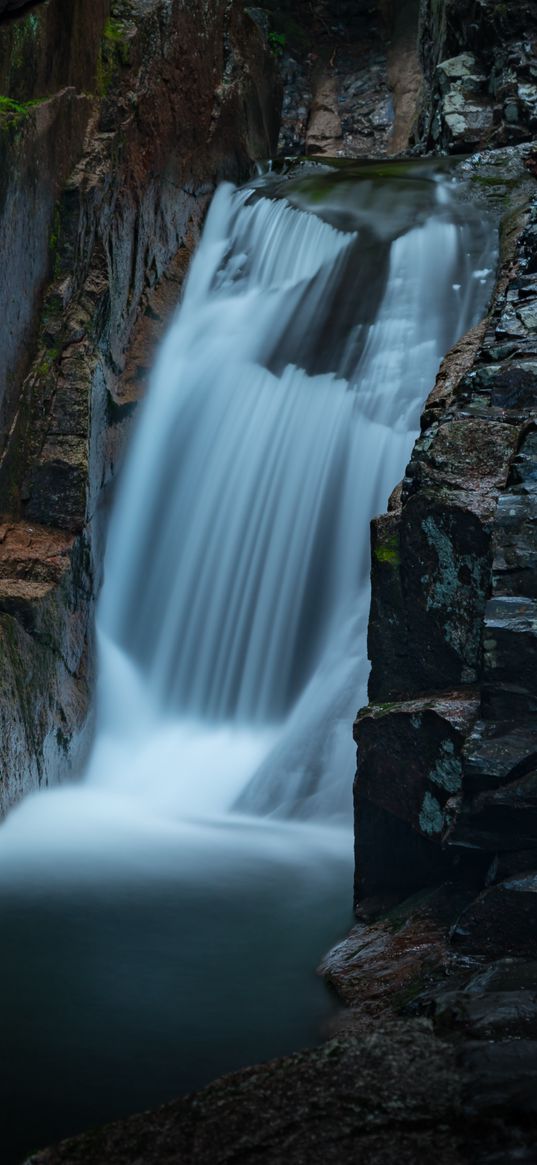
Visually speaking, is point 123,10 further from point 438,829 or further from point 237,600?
point 438,829

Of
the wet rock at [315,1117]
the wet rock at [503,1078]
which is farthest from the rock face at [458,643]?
the wet rock at [315,1117]

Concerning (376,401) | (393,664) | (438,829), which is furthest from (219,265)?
(438,829)

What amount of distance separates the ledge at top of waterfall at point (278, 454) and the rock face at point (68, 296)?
50 cm

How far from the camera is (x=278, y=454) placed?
8.88m

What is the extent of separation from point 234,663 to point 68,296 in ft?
9.97

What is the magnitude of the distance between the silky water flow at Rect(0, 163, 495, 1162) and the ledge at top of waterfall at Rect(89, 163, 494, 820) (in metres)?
0.02

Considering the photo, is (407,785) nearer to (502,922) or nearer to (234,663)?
(502,922)

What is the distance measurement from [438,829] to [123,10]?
8539 millimetres

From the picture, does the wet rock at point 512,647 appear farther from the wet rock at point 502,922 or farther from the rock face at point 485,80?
the rock face at point 485,80

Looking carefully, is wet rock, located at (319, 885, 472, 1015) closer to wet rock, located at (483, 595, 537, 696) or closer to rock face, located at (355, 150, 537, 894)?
rock face, located at (355, 150, 537, 894)

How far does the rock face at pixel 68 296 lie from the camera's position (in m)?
6.94

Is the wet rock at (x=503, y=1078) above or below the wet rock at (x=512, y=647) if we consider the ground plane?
below

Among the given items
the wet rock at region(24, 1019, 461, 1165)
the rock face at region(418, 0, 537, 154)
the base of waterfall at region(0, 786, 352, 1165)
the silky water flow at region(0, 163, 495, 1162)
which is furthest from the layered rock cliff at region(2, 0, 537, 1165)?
the rock face at region(418, 0, 537, 154)

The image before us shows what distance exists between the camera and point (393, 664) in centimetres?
510
